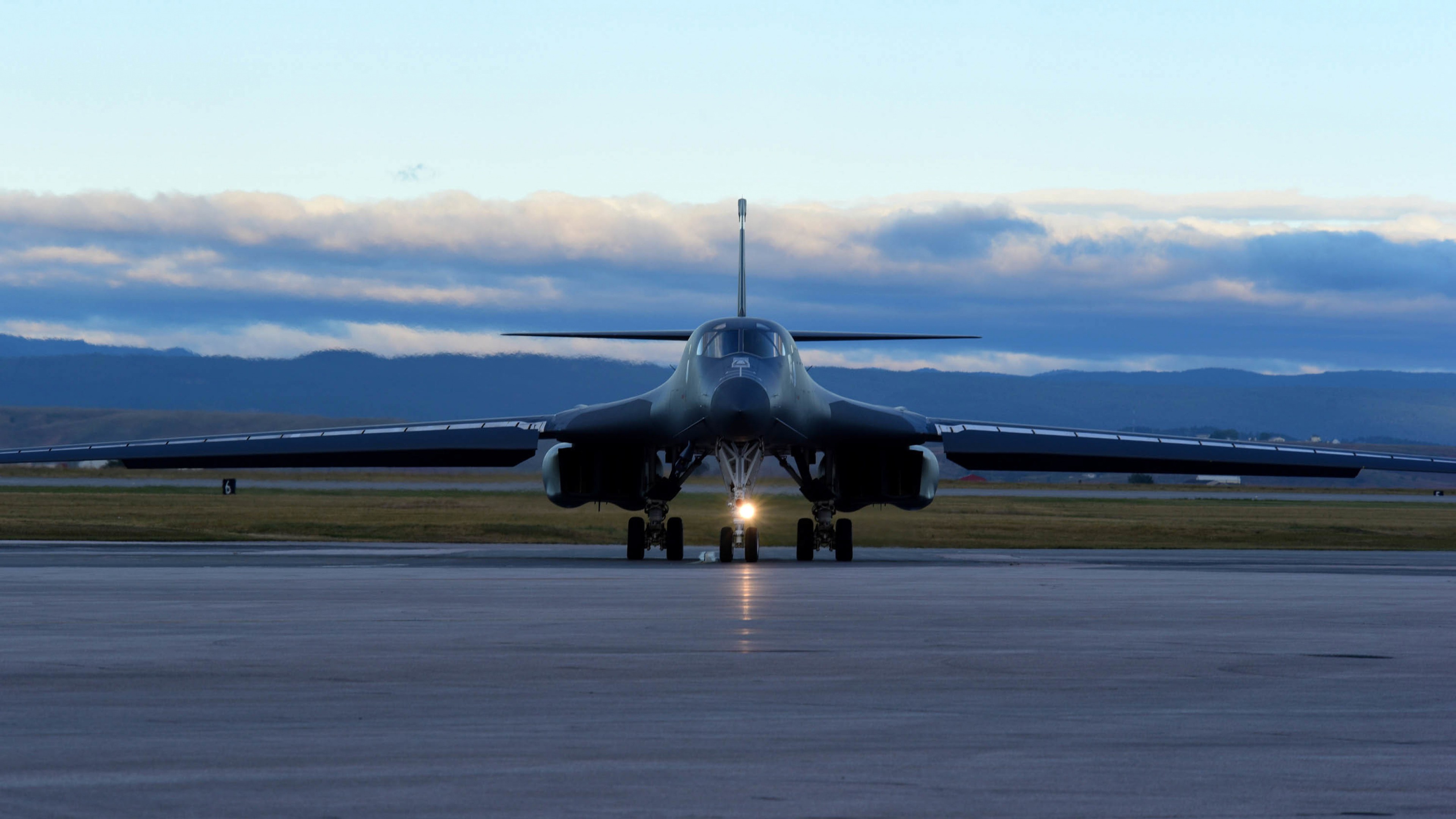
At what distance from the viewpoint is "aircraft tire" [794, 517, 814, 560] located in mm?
23234

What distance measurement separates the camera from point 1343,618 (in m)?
11.0

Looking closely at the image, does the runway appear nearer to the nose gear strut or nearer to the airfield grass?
the nose gear strut

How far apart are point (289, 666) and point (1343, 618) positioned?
23.1 ft

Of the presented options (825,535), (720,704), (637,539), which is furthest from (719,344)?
(720,704)

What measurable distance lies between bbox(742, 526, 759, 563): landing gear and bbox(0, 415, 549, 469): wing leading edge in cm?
598

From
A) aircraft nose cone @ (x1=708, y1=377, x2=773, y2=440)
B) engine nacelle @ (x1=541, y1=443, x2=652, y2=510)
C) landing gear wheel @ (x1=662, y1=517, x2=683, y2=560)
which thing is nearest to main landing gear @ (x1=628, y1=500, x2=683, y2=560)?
landing gear wheel @ (x1=662, y1=517, x2=683, y2=560)

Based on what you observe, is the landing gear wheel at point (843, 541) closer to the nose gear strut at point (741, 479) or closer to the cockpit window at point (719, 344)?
the nose gear strut at point (741, 479)

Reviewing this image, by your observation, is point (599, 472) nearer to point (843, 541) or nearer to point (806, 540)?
point (806, 540)

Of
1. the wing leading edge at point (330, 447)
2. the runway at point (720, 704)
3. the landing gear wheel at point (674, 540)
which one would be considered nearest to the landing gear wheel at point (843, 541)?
the landing gear wheel at point (674, 540)

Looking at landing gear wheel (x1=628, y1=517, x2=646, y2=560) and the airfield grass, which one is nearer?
landing gear wheel (x1=628, y1=517, x2=646, y2=560)

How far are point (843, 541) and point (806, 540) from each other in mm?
770

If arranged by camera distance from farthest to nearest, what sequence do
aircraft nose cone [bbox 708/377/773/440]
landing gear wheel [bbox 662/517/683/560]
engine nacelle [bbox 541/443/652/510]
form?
engine nacelle [bbox 541/443/652/510] < landing gear wheel [bbox 662/517/683/560] < aircraft nose cone [bbox 708/377/773/440]

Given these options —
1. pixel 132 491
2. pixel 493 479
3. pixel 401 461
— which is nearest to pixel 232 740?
pixel 401 461

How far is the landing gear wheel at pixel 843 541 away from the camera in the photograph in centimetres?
2361
